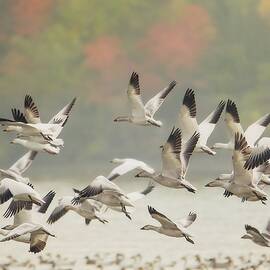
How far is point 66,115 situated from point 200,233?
5.16 meters

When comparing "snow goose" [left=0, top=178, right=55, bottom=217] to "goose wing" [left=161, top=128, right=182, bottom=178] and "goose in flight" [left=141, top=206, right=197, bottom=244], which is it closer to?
"goose in flight" [left=141, top=206, right=197, bottom=244]

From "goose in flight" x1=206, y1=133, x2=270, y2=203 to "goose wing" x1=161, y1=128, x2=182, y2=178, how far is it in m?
0.37

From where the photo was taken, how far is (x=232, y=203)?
18.2 meters

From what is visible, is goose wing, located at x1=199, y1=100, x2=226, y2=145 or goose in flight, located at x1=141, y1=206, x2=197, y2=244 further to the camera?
goose wing, located at x1=199, y1=100, x2=226, y2=145

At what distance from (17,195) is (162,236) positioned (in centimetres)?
680

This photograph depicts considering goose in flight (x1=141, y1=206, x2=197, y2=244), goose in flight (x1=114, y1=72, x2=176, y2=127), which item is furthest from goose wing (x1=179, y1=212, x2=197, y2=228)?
goose in flight (x1=114, y1=72, x2=176, y2=127)

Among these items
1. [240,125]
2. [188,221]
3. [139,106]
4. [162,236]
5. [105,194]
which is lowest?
[162,236]

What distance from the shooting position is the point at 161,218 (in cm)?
695

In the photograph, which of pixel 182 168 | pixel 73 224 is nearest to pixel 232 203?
pixel 73 224

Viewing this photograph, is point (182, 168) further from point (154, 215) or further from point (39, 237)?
point (39, 237)

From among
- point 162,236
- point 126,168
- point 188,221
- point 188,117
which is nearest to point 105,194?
point 126,168

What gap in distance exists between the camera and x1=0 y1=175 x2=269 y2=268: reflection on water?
37.8ft

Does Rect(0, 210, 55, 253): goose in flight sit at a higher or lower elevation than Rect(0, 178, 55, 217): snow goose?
lower

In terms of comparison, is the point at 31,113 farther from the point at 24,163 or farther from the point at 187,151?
the point at 187,151
